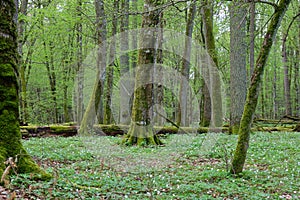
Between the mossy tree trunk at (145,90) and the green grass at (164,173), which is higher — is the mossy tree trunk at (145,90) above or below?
above

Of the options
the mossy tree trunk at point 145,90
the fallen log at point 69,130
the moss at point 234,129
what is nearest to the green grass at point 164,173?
the mossy tree trunk at point 145,90

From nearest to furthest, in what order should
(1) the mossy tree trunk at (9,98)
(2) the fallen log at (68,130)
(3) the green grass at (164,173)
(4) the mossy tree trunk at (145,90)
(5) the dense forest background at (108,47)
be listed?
1. (3) the green grass at (164,173)
2. (1) the mossy tree trunk at (9,98)
3. (4) the mossy tree trunk at (145,90)
4. (5) the dense forest background at (108,47)
5. (2) the fallen log at (68,130)

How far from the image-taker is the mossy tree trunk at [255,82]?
617cm

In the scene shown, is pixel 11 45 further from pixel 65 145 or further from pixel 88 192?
pixel 65 145

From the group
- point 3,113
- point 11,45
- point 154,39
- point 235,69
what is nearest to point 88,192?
point 3,113

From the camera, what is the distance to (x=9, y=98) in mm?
5559

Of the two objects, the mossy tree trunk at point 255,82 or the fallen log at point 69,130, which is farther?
the fallen log at point 69,130

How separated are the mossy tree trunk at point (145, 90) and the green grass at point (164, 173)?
2.62 ft

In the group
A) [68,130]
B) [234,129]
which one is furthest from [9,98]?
[234,129]

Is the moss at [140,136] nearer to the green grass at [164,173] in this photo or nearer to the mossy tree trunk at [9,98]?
the green grass at [164,173]

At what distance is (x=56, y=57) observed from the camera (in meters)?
28.2

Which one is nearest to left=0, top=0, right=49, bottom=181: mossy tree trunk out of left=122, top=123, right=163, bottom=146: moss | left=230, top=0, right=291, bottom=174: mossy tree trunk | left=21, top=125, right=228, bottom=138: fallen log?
left=230, top=0, right=291, bottom=174: mossy tree trunk

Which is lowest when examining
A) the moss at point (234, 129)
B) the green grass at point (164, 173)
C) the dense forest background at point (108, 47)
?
the green grass at point (164, 173)

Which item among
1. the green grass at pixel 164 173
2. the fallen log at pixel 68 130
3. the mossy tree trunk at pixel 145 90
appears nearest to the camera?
the green grass at pixel 164 173
